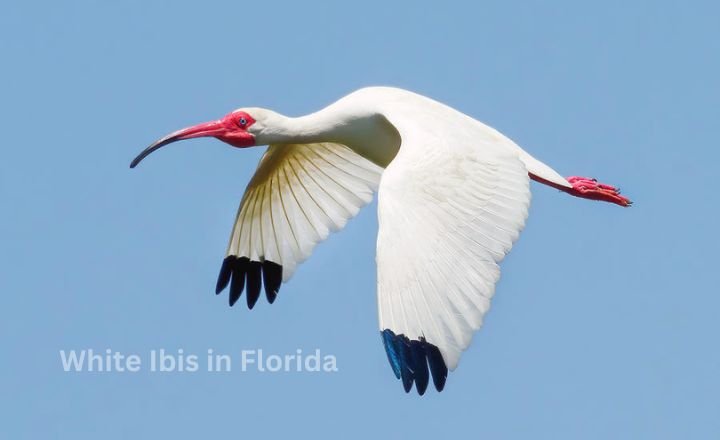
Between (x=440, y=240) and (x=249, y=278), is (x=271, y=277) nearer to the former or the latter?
(x=249, y=278)

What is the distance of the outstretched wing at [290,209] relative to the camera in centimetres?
2359

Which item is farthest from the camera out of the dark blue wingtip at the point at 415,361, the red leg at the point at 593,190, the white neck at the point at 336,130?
the red leg at the point at 593,190

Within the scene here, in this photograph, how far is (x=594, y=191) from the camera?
891 inches

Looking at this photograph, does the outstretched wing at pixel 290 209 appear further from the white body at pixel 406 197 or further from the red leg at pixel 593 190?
the red leg at pixel 593 190

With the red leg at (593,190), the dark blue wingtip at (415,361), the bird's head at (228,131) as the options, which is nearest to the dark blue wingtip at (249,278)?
the bird's head at (228,131)

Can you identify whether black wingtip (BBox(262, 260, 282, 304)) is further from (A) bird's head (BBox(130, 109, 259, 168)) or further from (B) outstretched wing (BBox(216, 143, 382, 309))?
(A) bird's head (BBox(130, 109, 259, 168))

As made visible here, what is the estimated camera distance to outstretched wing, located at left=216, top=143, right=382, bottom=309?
77.4 ft

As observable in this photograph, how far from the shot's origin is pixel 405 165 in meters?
19.3

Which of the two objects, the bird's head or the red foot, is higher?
the bird's head

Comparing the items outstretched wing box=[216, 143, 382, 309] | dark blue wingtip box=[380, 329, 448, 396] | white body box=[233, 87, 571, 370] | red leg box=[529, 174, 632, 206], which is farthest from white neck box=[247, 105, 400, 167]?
dark blue wingtip box=[380, 329, 448, 396]

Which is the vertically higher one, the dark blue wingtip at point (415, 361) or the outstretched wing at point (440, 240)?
the outstretched wing at point (440, 240)

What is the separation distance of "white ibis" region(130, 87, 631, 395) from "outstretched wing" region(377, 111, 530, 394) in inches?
0.5

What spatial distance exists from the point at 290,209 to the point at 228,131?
5.38 ft

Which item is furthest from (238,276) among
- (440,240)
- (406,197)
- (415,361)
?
(415,361)
